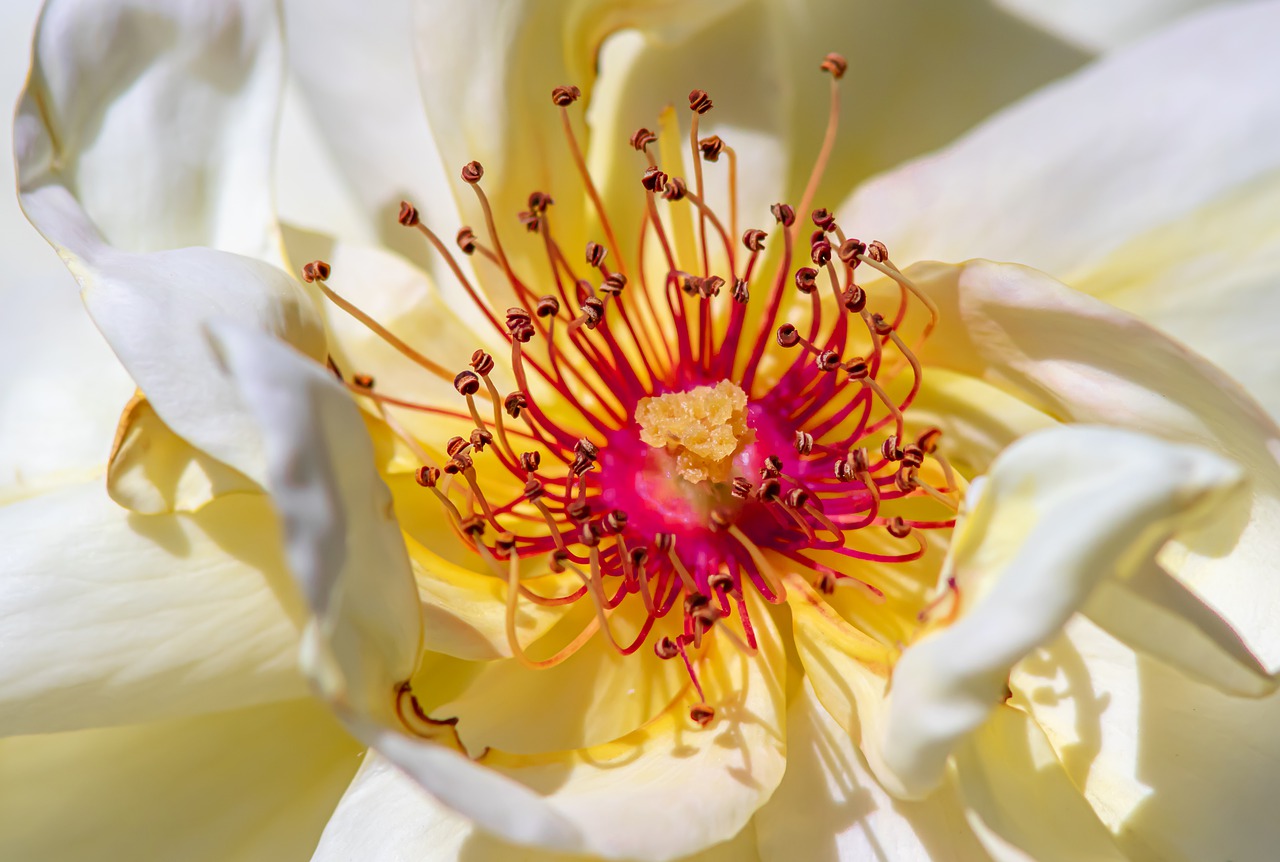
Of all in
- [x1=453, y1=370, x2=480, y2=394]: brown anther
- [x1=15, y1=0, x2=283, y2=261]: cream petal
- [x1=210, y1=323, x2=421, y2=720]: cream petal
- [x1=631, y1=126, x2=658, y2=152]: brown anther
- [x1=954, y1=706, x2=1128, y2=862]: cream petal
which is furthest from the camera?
[x1=631, y1=126, x2=658, y2=152]: brown anther

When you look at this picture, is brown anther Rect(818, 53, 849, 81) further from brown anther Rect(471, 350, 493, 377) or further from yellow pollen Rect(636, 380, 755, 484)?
brown anther Rect(471, 350, 493, 377)

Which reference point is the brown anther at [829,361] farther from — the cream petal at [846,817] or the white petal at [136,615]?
the white petal at [136,615]

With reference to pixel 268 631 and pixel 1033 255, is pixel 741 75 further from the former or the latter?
pixel 268 631

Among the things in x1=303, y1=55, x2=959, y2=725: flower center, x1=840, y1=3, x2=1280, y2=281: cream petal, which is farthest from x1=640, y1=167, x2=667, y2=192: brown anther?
x1=840, y1=3, x2=1280, y2=281: cream petal

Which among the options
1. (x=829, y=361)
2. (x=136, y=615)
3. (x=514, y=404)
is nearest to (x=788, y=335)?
(x=829, y=361)

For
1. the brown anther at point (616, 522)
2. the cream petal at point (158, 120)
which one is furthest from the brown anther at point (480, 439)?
the cream petal at point (158, 120)

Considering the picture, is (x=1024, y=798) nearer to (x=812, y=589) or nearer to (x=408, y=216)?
(x=812, y=589)
